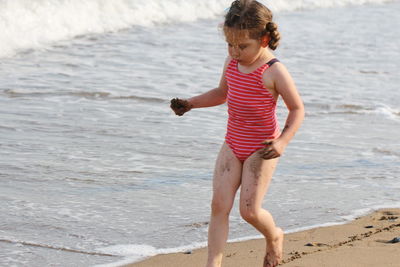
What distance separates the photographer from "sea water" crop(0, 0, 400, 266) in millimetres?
5027

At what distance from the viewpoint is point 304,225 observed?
203 inches

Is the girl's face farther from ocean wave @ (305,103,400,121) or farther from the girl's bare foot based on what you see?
ocean wave @ (305,103,400,121)

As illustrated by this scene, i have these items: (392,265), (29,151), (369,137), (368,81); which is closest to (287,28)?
(368,81)

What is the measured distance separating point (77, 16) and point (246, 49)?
1202 centimetres

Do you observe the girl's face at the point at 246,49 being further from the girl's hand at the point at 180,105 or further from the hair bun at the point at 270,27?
the girl's hand at the point at 180,105

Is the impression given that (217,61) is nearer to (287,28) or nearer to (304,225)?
(287,28)

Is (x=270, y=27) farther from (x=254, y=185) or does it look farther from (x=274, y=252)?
(x=274, y=252)

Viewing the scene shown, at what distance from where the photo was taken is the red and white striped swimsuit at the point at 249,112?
3996mm

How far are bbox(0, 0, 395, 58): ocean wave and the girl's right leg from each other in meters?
8.35

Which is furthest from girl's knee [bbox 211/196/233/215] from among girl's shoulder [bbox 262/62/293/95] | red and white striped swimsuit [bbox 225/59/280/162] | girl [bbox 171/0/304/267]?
girl's shoulder [bbox 262/62/293/95]

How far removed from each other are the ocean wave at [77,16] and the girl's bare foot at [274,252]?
834 cm

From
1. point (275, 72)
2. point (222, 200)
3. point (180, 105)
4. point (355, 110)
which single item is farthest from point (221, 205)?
point (355, 110)

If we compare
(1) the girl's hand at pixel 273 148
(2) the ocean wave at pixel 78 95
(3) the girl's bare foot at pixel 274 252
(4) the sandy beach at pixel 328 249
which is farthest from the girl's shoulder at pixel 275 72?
(2) the ocean wave at pixel 78 95

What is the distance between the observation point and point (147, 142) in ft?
23.1
